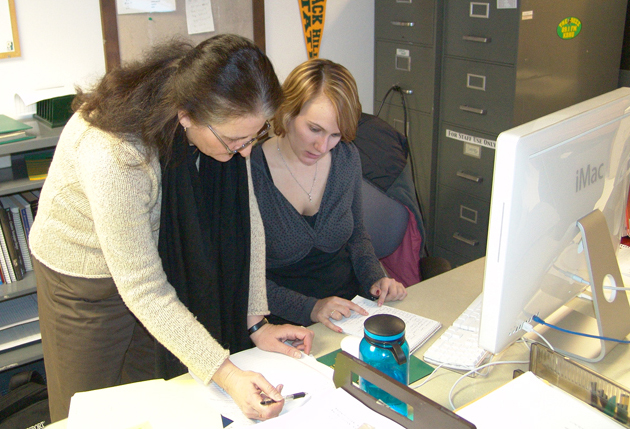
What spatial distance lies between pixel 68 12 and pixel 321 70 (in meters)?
1.13

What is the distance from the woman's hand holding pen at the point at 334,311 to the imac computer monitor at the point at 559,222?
420 millimetres

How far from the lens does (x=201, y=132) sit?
1092 millimetres

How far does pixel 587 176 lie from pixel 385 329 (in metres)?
0.46

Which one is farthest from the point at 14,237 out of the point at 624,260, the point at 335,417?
the point at 624,260

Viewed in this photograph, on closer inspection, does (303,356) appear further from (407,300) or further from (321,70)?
(321,70)

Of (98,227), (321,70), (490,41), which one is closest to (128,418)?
(98,227)

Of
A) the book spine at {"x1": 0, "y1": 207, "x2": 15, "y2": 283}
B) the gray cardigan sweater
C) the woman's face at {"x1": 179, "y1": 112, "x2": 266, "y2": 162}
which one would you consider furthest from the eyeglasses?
the book spine at {"x1": 0, "y1": 207, "x2": 15, "y2": 283}

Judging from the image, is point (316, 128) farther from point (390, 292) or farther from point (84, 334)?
point (84, 334)

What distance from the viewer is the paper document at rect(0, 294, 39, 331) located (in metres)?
2.02

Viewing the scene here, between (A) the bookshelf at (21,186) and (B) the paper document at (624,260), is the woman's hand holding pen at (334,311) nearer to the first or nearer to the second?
(B) the paper document at (624,260)

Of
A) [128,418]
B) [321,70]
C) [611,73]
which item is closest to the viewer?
[128,418]

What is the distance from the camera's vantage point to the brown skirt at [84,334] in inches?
51.9

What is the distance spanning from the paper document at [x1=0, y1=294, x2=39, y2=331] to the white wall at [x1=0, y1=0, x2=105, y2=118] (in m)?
0.70

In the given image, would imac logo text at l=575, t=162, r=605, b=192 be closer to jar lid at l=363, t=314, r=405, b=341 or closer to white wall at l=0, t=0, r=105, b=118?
jar lid at l=363, t=314, r=405, b=341
